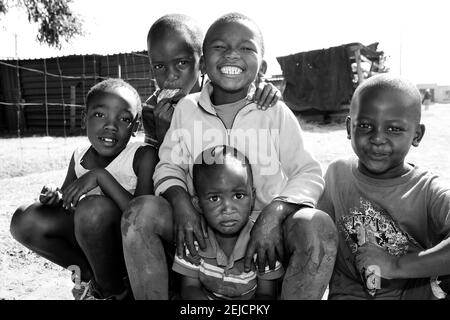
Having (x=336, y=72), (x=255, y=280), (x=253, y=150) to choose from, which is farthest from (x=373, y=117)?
(x=336, y=72)

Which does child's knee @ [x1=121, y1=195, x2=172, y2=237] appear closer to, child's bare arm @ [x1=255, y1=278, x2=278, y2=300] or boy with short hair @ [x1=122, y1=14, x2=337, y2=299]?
boy with short hair @ [x1=122, y1=14, x2=337, y2=299]

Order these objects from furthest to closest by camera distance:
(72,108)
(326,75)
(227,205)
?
Result: (72,108), (326,75), (227,205)

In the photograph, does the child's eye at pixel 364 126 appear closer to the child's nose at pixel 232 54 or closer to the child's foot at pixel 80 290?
the child's nose at pixel 232 54

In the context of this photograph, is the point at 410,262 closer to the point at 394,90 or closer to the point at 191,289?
the point at 394,90

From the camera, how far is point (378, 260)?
1622 millimetres

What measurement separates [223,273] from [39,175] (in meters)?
5.03

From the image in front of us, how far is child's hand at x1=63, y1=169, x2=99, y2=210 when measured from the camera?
73.9 inches

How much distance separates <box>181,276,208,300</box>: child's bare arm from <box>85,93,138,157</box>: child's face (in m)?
0.76

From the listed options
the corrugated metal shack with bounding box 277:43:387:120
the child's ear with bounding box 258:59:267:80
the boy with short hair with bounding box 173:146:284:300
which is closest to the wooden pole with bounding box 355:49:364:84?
the corrugated metal shack with bounding box 277:43:387:120

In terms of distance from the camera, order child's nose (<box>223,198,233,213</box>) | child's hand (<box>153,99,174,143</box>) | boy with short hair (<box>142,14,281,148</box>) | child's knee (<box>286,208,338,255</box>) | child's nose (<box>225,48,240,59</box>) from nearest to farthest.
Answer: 1. child's knee (<box>286,208,338,255</box>)
2. child's nose (<box>223,198,233,213</box>)
3. child's nose (<box>225,48,240,59</box>)
4. child's hand (<box>153,99,174,143</box>)
5. boy with short hair (<box>142,14,281,148</box>)

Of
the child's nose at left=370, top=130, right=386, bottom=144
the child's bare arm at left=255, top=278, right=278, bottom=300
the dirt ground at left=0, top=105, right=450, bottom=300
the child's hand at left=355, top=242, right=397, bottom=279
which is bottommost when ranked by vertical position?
the dirt ground at left=0, top=105, right=450, bottom=300

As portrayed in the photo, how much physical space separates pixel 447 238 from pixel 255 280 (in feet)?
2.35

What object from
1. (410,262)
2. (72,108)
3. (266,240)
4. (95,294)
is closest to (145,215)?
(266,240)

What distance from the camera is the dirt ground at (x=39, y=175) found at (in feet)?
8.58
